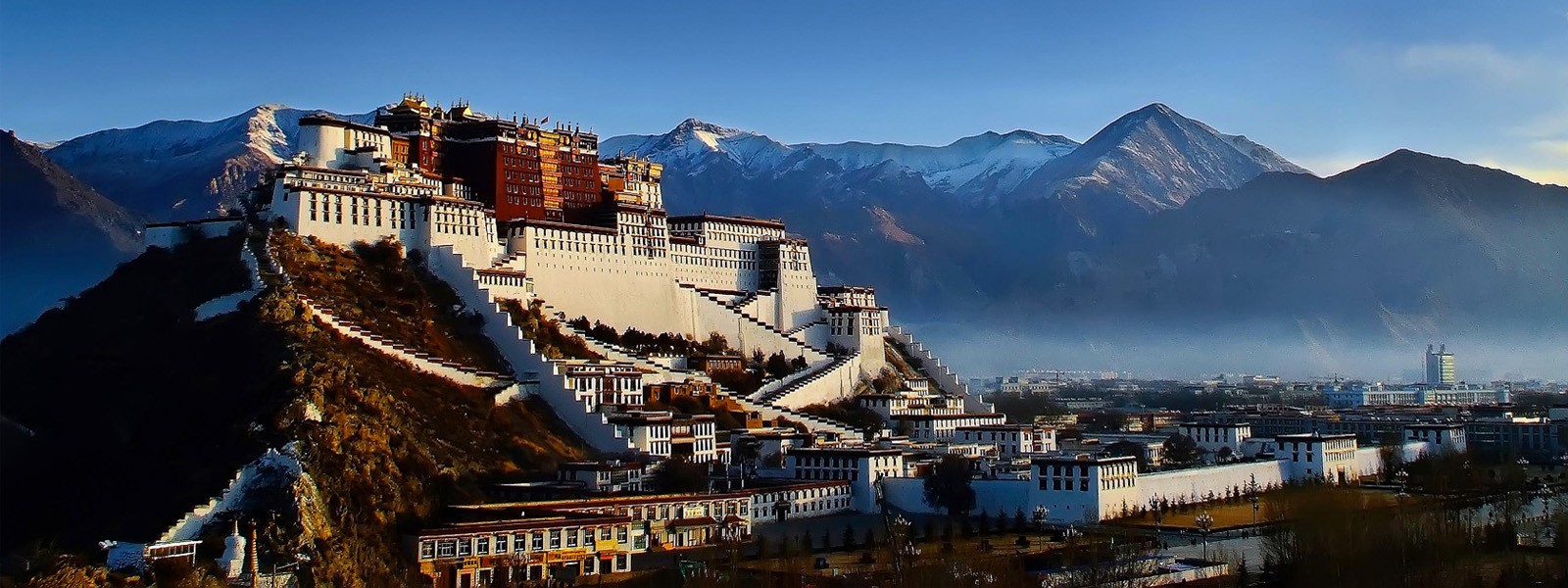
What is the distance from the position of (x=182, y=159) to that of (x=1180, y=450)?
90.7 meters

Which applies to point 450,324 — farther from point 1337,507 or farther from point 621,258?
point 1337,507

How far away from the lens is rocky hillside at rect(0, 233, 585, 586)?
157 ft

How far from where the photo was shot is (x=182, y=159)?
143125mm

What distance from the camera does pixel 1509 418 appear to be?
10362 centimetres

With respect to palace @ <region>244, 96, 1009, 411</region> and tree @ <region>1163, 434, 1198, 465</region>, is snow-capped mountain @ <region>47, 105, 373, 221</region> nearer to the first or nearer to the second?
palace @ <region>244, 96, 1009, 411</region>

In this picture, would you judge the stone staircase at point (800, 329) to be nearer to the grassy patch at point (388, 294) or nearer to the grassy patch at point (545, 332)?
the grassy patch at point (545, 332)

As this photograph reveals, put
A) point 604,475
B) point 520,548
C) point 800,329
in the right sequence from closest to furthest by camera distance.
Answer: point 520,548, point 604,475, point 800,329

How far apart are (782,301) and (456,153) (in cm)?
1735

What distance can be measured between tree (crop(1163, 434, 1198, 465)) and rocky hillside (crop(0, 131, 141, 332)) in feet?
141

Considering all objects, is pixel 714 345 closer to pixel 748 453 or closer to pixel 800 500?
pixel 748 453

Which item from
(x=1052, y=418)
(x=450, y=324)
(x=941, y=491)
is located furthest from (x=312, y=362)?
(x=1052, y=418)

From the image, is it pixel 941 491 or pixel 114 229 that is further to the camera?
pixel 114 229

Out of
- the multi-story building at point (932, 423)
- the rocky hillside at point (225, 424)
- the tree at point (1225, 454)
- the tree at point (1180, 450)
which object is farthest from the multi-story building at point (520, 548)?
Result: the tree at point (1225, 454)

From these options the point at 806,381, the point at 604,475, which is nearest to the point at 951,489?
the point at 604,475
